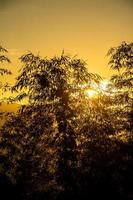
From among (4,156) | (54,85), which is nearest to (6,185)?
(4,156)

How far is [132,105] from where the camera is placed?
24547mm

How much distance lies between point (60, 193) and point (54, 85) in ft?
21.5

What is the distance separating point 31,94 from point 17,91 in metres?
1.12

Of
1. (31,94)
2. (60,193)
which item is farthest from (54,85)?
(60,193)

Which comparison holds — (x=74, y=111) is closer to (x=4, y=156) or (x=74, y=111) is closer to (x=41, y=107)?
(x=41, y=107)

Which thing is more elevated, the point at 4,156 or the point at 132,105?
the point at 132,105

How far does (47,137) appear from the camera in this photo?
2295 centimetres

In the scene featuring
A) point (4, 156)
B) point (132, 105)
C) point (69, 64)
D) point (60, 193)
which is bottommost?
point (60, 193)

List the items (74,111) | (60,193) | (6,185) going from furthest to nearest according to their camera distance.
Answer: (6,185) → (74,111) → (60,193)

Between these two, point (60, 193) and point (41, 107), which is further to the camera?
point (41, 107)

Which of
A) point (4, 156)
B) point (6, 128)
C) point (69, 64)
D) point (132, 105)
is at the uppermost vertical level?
point (69, 64)

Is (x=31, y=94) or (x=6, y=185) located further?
(x=6, y=185)

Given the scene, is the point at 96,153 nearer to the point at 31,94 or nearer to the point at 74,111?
the point at 74,111

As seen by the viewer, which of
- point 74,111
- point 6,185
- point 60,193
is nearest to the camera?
point 60,193
